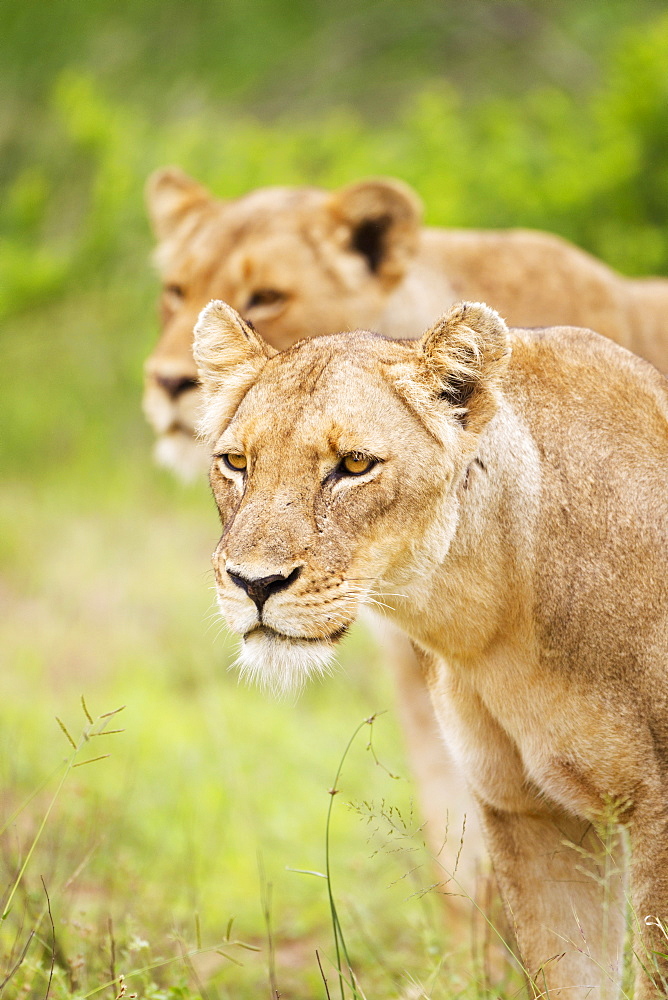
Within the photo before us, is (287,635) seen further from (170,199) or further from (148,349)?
(148,349)

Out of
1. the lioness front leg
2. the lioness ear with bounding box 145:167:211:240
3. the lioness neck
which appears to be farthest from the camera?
the lioness ear with bounding box 145:167:211:240

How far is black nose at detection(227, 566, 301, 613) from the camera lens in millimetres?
2836

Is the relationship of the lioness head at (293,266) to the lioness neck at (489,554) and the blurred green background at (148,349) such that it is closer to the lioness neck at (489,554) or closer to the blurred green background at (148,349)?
the blurred green background at (148,349)

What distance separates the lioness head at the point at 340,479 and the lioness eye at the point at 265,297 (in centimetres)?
208

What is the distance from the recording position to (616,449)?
10.6 feet

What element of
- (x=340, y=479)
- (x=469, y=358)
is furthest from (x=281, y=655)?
(x=469, y=358)

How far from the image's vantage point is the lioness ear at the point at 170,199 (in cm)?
592

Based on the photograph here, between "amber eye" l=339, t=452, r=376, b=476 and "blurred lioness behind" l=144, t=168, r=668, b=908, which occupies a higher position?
"amber eye" l=339, t=452, r=376, b=476

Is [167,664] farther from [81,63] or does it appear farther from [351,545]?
[351,545]

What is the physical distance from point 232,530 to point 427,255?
2.87m

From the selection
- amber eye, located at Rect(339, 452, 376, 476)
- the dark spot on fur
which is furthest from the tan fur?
amber eye, located at Rect(339, 452, 376, 476)

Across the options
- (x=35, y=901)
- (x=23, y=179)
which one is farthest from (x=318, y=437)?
(x=23, y=179)

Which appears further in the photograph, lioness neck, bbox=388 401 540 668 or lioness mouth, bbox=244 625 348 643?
lioness neck, bbox=388 401 540 668

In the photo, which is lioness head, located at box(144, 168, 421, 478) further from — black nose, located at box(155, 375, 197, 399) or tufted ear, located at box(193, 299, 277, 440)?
tufted ear, located at box(193, 299, 277, 440)
